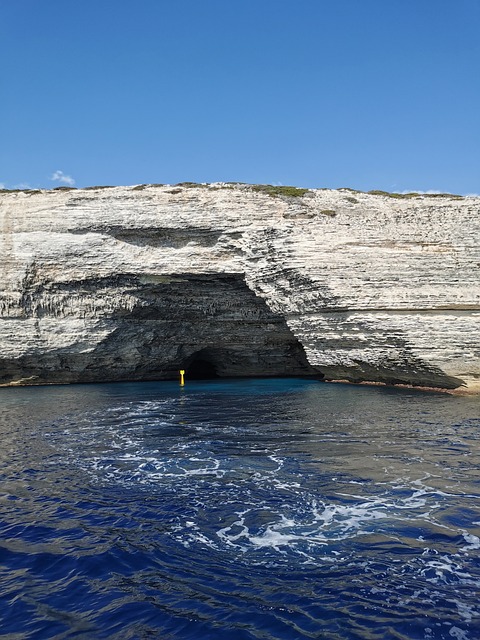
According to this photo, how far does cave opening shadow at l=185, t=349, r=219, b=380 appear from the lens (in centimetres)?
4934

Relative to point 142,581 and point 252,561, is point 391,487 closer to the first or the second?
point 252,561

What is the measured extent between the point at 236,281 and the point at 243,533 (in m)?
29.7

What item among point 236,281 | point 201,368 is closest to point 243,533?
point 236,281

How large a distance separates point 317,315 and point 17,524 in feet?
86.3

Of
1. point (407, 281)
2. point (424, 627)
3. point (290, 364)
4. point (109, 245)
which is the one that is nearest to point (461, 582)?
point (424, 627)

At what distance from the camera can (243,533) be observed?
9.12 m

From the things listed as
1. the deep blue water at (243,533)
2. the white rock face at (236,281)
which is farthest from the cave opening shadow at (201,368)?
the deep blue water at (243,533)

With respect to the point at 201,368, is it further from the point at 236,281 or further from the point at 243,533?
the point at 243,533

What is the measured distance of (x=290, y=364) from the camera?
1873 inches

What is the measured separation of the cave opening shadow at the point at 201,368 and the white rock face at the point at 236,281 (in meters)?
4.05

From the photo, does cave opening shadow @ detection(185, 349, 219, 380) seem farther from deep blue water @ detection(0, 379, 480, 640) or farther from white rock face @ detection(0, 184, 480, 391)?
deep blue water @ detection(0, 379, 480, 640)

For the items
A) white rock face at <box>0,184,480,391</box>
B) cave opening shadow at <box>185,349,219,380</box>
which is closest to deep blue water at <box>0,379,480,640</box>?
white rock face at <box>0,184,480,391</box>

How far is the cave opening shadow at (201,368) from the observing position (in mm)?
49344

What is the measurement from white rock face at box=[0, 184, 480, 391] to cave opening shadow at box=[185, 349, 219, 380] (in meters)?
4.05
